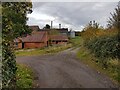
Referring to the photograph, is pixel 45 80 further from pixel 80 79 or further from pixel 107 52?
pixel 107 52

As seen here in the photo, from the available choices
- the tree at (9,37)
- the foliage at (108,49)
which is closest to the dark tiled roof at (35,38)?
the foliage at (108,49)

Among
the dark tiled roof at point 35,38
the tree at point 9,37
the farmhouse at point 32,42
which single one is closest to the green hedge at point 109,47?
the tree at point 9,37

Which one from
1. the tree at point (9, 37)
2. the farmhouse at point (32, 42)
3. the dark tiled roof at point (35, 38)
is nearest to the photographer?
the tree at point (9, 37)

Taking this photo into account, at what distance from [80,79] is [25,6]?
6.61 meters

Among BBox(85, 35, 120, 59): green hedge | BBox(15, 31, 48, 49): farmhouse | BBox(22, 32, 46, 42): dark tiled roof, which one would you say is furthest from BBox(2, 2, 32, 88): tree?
BBox(22, 32, 46, 42): dark tiled roof

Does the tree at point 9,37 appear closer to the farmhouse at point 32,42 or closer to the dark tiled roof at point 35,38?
the farmhouse at point 32,42

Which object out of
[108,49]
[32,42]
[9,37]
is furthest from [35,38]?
[9,37]

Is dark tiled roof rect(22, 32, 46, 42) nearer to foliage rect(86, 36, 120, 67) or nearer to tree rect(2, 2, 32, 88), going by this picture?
foliage rect(86, 36, 120, 67)

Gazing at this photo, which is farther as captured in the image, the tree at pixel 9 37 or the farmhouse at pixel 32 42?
the farmhouse at pixel 32 42

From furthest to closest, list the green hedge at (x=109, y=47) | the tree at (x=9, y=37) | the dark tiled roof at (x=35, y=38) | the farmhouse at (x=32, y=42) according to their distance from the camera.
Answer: the dark tiled roof at (x=35, y=38)
the farmhouse at (x=32, y=42)
the green hedge at (x=109, y=47)
the tree at (x=9, y=37)

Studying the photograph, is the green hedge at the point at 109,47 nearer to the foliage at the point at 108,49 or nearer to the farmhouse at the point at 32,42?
the foliage at the point at 108,49

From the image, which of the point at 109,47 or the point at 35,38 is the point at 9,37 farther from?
the point at 35,38

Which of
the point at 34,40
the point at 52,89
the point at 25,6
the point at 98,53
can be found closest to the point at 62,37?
the point at 34,40

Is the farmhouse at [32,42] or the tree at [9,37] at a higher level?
the tree at [9,37]
